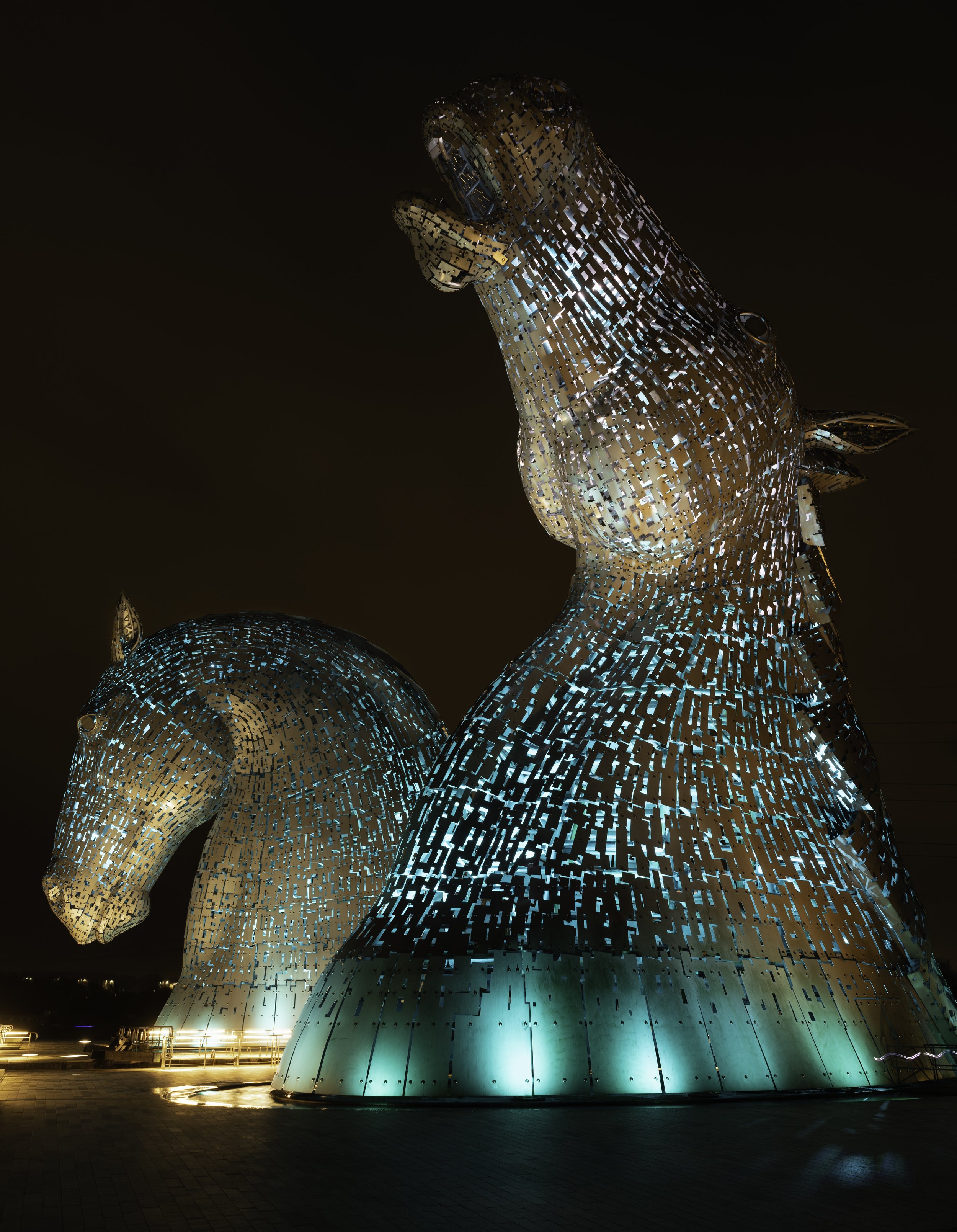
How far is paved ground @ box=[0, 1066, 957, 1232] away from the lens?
12.7 feet

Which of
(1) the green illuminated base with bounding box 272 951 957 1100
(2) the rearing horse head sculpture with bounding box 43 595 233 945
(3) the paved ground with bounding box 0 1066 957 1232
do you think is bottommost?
(3) the paved ground with bounding box 0 1066 957 1232

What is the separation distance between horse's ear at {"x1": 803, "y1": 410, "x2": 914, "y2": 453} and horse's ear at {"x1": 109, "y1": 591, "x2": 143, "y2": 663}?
7005mm

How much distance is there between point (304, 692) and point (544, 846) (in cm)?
365

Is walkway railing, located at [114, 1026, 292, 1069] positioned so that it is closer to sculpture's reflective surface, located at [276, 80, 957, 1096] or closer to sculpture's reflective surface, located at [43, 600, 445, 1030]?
sculpture's reflective surface, located at [43, 600, 445, 1030]

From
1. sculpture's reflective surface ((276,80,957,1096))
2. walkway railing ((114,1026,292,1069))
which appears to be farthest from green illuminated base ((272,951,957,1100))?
walkway railing ((114,1026,292,1069))

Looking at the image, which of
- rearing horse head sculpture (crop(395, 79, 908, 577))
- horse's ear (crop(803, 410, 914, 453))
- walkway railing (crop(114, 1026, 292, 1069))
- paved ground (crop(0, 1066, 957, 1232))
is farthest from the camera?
walkway railing (crop(114, 1026, 292, 1069))

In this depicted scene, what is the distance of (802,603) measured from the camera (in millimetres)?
8930

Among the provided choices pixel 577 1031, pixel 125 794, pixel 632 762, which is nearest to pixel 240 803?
pixel 125 794

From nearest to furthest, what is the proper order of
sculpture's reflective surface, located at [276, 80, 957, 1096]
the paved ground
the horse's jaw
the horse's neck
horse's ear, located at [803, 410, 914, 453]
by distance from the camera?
the paved ground → sculpture's reflective surface, located at [276, 80, 957, 1096] → the horse's neck → horse's ear, located at [803, 410, 914, 453] → the horse's jaw

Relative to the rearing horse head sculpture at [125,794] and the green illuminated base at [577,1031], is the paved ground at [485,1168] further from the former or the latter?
the rearing horse head sculpture at [125,794]

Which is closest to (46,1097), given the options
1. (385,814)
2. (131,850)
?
(131,850)

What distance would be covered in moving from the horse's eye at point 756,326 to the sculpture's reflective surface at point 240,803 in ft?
16.2

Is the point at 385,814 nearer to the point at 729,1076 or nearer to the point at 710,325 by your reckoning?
the point at 729,1076

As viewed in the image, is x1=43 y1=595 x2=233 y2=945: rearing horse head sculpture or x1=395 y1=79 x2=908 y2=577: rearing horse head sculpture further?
x1=43 y1=595 x2=233 y2=945: rearing horse head sculpture
